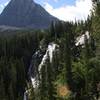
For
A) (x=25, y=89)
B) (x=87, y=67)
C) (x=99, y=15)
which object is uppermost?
(x=99, y=15)

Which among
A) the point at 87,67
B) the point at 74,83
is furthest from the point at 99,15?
the point at 74,83

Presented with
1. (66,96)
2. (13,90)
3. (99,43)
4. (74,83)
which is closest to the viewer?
(99,43)

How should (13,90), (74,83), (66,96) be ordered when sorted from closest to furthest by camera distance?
(66,96), (74,83), (13,90)

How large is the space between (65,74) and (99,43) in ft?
181

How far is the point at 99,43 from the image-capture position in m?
29.4

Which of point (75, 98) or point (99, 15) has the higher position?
point (99, 15)

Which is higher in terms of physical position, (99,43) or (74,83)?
(99,43)

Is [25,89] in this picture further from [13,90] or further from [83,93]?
[83,93]

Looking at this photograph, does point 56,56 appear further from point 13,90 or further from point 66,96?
point 66,96

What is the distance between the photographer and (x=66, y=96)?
71438mm

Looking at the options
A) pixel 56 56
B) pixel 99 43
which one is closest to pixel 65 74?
pixel 99 43

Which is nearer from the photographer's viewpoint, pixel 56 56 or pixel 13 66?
pixel 56 56

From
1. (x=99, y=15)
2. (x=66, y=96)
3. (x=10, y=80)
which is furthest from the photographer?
(x=10, y=80)

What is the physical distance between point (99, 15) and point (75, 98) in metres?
46.8
